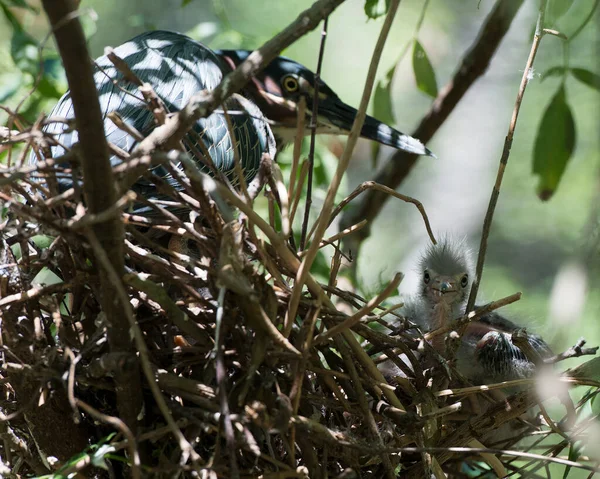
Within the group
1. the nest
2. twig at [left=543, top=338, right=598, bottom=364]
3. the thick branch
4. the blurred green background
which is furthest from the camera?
the blurred green background

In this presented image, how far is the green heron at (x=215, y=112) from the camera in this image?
1568 millimetres

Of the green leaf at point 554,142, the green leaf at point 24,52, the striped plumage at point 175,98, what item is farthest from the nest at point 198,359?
the green leaf at point 24,52

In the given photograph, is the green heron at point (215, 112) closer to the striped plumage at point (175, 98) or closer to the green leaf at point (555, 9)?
the striped plumage at point (175, 98)

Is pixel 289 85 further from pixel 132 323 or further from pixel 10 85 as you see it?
pixel 132 323

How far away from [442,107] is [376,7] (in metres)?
0.77

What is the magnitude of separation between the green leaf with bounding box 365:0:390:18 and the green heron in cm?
20

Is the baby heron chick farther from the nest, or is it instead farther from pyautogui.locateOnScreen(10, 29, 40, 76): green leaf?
pyautogui.locateOnScreen(10, 29, 40, 76): green leaf

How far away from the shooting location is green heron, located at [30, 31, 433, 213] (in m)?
1.57

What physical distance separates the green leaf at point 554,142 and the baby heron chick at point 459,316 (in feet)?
0.77

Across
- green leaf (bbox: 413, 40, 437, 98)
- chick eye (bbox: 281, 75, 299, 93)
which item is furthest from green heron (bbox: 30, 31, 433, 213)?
green leaf (bbox: 413, 40, 437, 98)

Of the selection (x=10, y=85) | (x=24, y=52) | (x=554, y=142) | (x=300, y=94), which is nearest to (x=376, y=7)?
(x=554, y=142)

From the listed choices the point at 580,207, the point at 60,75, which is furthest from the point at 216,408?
the point at 580,207

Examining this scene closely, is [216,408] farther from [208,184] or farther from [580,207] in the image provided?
[580,207]

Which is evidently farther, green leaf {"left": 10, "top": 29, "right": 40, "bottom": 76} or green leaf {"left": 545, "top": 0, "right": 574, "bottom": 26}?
green leaf {"left": 10, "top": 29, "right": 40, "bottom": 76}
